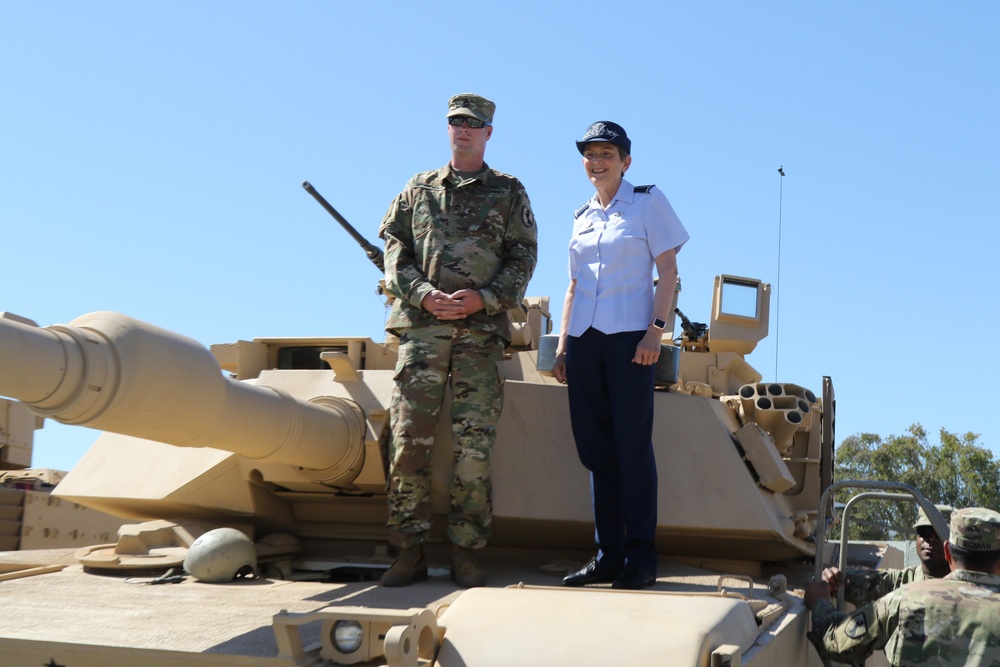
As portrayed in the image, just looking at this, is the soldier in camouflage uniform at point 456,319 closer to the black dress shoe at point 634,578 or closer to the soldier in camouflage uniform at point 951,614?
the black dress shoe at point 634,578

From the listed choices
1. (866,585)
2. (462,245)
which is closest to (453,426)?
(462,245)

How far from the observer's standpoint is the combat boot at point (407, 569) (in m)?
5.81

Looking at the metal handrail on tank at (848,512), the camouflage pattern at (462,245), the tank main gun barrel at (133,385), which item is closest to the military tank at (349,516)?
the tank main gun barrel at (133,385)

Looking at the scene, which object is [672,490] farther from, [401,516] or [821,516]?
[401,516]

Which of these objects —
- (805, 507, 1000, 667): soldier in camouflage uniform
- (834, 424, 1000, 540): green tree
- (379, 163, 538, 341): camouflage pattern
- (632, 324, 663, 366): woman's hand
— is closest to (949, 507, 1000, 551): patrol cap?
(805, 507, 1000, 667): soldier in camouflage uniform

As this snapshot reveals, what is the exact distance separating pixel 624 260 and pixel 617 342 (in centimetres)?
38

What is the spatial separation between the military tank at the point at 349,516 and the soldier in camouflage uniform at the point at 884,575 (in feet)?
0.90

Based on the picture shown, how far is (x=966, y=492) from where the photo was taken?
33781 millimetres

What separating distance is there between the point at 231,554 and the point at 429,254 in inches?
66.0

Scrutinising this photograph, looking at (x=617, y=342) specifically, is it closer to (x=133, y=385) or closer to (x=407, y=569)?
(x=407, y=569)

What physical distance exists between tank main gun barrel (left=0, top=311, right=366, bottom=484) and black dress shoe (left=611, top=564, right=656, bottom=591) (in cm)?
160

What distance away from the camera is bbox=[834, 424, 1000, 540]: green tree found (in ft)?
109

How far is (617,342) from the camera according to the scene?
19.5 ft

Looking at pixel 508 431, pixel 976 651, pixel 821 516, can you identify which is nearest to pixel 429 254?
pixel 508 431
